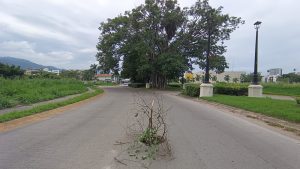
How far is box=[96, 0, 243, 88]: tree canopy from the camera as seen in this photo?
2158 inches

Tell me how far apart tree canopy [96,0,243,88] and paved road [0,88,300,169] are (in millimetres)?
41243

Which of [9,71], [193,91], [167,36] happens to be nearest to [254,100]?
[193,91]

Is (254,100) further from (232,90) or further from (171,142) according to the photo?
(171,142)

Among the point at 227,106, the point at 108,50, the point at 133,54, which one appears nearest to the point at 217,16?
the point at 133,54

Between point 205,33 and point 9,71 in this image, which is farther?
point 9,71

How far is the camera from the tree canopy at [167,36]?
5481cm

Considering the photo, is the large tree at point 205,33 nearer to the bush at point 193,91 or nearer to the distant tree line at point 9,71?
the bush at point 193,91

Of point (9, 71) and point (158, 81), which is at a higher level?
point (9, 71)

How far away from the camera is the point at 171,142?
952 centimetres

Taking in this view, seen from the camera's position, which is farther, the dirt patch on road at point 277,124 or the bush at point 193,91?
the bush at point 193,91

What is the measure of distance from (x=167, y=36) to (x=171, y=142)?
50428 millimetres

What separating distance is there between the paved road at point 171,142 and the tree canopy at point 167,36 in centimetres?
4124

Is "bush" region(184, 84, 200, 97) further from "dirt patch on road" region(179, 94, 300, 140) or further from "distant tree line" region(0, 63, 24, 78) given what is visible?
"distant tree line" region(0, 63, 24, 78)

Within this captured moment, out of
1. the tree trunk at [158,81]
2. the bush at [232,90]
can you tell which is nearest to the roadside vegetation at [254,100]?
the bush at [232,90]
